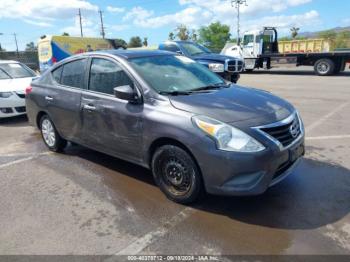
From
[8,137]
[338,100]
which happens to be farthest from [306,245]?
[338,100]

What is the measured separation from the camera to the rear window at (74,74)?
4859mm

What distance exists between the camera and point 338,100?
10125 mm

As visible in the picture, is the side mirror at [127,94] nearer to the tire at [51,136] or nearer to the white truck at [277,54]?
the tire at [51,136]

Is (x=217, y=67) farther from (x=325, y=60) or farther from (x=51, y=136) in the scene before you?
(x=325, y=60)

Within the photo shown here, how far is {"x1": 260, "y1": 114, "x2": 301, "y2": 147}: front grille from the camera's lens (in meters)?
3.38

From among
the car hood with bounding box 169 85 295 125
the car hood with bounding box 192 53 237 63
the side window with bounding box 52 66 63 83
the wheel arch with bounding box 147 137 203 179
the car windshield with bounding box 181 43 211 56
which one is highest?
the car windshield with bounding box 181 43 211 56

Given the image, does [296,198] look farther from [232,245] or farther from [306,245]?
[232,245]

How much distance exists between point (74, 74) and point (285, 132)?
3139 millimetres

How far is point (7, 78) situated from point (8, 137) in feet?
9.26

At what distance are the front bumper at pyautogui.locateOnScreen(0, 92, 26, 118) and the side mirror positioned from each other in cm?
525

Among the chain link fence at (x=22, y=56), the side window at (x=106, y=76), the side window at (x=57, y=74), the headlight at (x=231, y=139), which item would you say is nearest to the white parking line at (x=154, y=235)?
the headlight at (x=231, y=139)

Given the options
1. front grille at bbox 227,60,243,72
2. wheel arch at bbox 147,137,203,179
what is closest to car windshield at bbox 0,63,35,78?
front grille at bbox 227,60,243,72

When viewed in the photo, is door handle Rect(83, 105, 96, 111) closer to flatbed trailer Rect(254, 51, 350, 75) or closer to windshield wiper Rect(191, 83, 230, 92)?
windshield wiper Rect(191, 83, 230, 92)

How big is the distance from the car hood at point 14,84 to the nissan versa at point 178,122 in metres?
3.53
